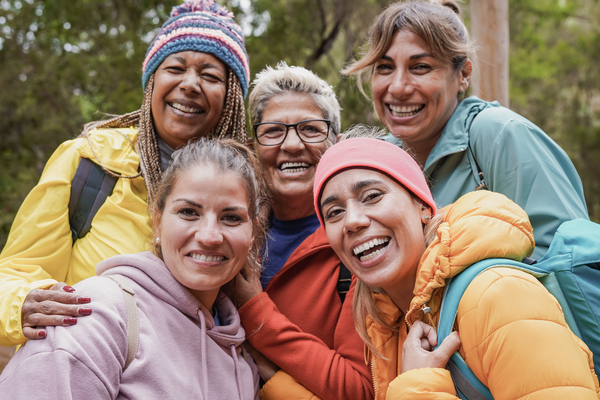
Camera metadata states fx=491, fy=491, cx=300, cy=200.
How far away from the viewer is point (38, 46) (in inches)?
336

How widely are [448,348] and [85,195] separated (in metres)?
2.09

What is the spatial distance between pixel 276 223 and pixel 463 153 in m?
1.32

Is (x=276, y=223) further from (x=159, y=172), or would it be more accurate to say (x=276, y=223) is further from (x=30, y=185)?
(x=30, y=185)

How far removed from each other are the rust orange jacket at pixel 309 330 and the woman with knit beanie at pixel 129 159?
83cm

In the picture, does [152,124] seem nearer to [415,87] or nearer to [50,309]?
[50,309]

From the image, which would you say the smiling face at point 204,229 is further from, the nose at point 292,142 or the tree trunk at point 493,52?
the tree trunk at point 493,52

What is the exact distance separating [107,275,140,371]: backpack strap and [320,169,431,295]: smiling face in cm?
99

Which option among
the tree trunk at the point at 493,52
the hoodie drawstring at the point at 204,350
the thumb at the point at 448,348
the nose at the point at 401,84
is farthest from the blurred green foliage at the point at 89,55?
the thumb at the point at 448,348

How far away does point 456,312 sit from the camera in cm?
199

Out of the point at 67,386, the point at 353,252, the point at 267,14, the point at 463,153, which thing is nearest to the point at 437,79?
the point at 463,153

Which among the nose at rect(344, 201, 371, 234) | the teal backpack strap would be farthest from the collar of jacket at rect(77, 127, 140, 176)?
the teal backpack strap

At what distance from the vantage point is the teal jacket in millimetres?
2648

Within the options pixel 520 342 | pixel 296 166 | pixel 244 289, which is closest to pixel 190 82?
pixel 296 166

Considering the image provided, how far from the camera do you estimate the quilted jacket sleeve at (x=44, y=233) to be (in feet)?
8.61
